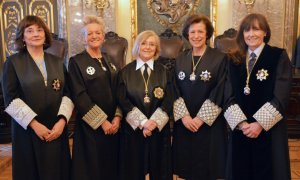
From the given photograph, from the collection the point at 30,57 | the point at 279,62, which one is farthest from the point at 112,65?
the point at 279,62

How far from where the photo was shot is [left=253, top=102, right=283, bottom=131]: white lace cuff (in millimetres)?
2143

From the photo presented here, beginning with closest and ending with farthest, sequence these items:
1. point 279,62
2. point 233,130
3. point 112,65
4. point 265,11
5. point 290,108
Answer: point 279,62 < point 233,130 < point 112,65 < point 290,108 < point 265,11

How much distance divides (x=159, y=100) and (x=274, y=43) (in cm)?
387

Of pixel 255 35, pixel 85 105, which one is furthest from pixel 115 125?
pixel 255 35

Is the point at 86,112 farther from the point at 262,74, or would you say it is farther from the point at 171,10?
the point at 171,10

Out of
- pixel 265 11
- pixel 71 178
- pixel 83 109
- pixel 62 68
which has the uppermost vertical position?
pixel 265 11

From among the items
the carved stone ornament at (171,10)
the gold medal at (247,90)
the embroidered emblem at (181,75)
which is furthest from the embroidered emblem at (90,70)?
the carved stone ornament at (171,10)

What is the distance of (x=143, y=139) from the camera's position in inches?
97.0

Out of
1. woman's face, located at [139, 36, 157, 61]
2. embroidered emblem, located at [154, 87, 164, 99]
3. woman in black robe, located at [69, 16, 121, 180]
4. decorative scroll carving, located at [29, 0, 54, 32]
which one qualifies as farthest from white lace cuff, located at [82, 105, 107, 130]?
decorative scroll carving, located at [29, 0, 54, 32]

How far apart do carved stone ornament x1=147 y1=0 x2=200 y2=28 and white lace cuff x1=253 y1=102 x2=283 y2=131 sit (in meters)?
3.91

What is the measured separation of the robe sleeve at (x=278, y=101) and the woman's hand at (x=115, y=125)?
1025 mm

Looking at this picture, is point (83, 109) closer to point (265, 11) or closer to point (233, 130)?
point (233, 130)

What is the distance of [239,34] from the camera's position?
7.59ft

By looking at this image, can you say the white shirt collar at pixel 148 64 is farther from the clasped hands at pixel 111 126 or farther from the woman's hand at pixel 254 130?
the woman's hand at pixel 254 130
